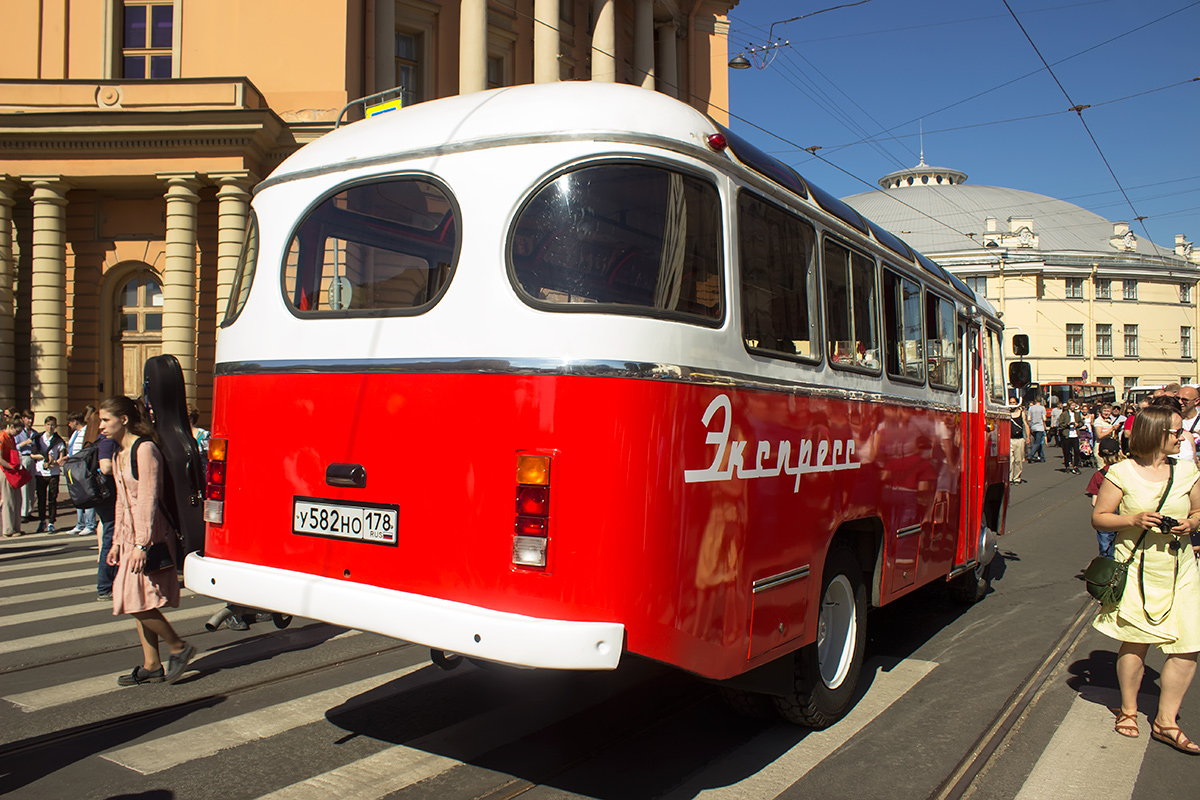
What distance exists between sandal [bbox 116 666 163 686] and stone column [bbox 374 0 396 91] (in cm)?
2043

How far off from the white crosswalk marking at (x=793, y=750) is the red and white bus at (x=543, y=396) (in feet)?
0.55

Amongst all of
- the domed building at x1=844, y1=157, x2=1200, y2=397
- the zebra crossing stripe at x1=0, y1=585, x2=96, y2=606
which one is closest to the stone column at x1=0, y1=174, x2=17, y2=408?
the zebra crossing stripe at x1=0, y1=585, x2=96, y2=606

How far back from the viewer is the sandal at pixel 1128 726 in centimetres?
494

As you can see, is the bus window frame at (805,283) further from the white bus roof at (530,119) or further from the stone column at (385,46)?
the stone column at (385,46)

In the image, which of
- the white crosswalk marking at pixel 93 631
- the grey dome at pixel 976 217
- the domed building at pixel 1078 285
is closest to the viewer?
the white crosswalk marking at pixel 93 631

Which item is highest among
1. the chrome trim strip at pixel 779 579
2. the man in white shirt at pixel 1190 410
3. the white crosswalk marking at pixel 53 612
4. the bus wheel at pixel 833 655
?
the man in white shirt at pixel 1190 410

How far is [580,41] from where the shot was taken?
30406 mm

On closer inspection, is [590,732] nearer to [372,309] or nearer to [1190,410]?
[372,309]

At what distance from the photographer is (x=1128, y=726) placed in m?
4.94

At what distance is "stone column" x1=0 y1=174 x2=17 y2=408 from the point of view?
2078 cm

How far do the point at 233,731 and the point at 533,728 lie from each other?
158 centimetres

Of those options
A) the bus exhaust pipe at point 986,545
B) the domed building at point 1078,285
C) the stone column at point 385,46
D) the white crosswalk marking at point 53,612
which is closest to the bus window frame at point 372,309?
the white crosswalk marking at point 53,612

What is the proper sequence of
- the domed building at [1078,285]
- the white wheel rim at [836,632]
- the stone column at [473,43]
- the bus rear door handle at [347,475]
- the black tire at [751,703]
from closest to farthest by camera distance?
the bus rear door handle at [347,475], the black tire at [751,703], the white wheel rim at [836,632], the stone column at [473,43], the domed building at [1078,285]

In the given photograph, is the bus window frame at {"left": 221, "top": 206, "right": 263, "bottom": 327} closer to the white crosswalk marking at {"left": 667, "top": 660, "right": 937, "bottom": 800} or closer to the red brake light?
the red brake light
